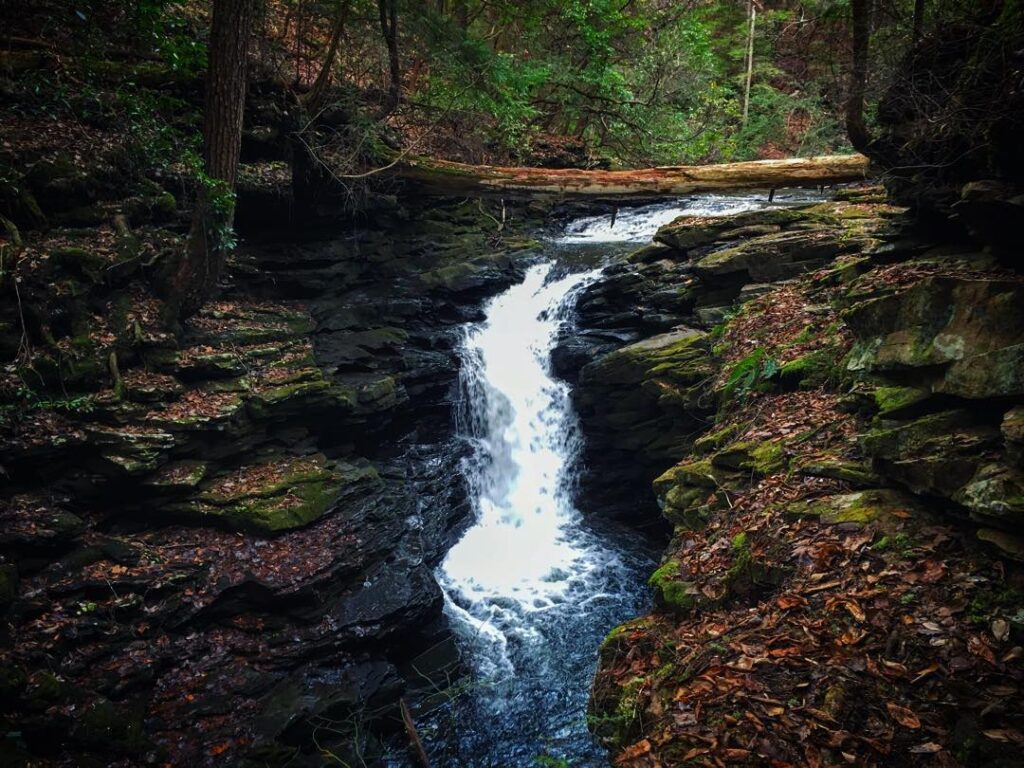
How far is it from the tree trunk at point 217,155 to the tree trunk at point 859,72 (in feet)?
25.3

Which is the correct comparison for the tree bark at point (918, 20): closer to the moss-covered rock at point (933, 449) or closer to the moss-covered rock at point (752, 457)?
the moss-covered rock at point (933, 449)

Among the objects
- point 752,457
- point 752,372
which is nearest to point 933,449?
point 752,457

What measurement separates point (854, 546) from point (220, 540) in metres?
7.31

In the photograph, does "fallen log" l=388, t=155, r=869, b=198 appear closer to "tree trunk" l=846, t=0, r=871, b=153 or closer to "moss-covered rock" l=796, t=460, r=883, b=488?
"tree trunk" l=846, t=0, r=871, b=153

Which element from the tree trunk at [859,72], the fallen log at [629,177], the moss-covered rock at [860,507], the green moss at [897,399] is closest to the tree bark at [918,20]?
the tree trunk at [859,72]

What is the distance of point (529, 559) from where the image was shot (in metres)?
9.69

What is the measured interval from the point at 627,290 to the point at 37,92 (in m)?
9.70

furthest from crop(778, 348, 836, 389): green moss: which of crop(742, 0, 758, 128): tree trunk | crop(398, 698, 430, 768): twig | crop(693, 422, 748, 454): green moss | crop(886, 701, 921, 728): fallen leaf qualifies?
crop(742, 0, 758, 128): tree trunk

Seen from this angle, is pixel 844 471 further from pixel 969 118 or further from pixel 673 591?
pixel 969 118

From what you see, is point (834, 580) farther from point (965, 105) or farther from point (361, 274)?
point (361, 274)

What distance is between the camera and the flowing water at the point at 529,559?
6527 mm

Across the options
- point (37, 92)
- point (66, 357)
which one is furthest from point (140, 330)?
point (37, 92)

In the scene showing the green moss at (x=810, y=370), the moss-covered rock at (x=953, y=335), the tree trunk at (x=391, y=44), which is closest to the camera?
the moss-covered rock at (x=953, y=335)

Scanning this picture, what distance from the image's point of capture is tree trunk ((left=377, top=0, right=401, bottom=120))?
9.41 metres
